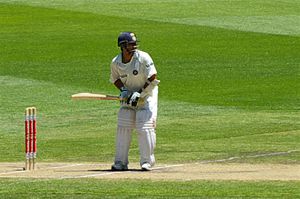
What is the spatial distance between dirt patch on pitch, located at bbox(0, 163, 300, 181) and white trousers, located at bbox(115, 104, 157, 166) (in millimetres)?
235

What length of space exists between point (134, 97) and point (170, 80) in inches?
598

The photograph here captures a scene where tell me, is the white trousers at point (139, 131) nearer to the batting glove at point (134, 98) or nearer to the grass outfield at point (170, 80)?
the batting glove at point (134, 98)

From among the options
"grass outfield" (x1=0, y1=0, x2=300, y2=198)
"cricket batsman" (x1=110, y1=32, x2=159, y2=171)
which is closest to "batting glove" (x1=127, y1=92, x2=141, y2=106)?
"cricket batsman" (x1=110, y1=32, x2=159, y2=171)

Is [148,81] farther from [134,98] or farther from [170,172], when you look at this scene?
[170,172]

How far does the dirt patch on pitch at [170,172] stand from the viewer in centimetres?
1738

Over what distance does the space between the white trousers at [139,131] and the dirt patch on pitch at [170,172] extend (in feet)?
0.77

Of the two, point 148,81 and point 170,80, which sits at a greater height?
point 148,81

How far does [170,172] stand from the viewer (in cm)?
1800

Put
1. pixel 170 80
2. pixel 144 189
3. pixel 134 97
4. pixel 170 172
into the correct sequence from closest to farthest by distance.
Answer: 1. pixel 144 189
2. pixel 170 172
3. pixel 134 97
4. pixel 170 80

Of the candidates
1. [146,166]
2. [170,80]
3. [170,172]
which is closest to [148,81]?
[146,166]

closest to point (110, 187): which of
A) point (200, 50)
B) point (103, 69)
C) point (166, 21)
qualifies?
point (103, 69)

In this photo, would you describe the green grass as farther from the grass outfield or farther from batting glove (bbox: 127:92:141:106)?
batting glove (bbox: 127:92:141:106)

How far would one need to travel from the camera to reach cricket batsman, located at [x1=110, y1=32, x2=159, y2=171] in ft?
59.8

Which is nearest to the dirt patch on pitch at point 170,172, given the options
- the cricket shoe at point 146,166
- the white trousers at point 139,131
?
the cricket shoe at point 146,166
